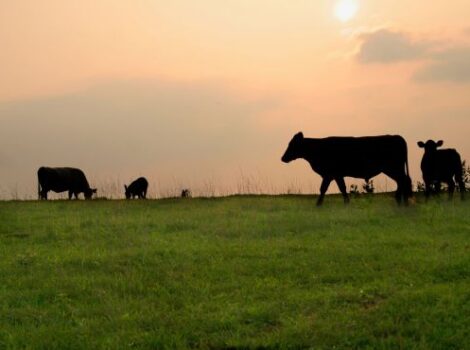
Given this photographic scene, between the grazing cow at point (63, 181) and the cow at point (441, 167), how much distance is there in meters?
20.3

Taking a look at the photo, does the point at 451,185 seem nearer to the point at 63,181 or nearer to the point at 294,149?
the point at 294,149

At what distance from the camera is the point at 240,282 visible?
11117 millimetres

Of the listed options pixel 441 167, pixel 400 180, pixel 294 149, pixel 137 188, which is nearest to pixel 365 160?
pixel 400 180

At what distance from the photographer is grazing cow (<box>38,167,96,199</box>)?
39.2 m

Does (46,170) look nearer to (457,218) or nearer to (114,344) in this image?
(457,218)

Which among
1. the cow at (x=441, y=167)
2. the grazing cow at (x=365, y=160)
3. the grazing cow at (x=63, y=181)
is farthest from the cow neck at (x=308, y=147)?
the grazing cow at (x=63, y=181)

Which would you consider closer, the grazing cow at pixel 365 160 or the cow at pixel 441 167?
Result: the grazing cow at pixel 365 160

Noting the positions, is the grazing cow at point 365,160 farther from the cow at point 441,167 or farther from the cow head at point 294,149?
the cow at point 441,167

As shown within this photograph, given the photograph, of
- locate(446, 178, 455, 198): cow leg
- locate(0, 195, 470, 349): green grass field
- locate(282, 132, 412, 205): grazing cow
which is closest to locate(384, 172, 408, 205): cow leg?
locate(282, 132, 412, 205): grazing cow

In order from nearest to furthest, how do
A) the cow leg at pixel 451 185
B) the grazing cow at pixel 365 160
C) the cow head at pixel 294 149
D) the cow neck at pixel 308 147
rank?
the grazing cow at pixel 365 160, the cow leg at pixel 451 185, the cow neck at pixel 308 147, the cow head at pixel 294 149

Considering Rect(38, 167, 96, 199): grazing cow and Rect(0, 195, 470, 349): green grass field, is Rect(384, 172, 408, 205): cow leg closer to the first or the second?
Rect(0, 195, 470, 349): green grass field

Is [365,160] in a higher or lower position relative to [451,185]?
higher

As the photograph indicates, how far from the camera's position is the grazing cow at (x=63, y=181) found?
39.2 metres

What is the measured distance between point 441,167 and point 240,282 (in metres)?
15.2
